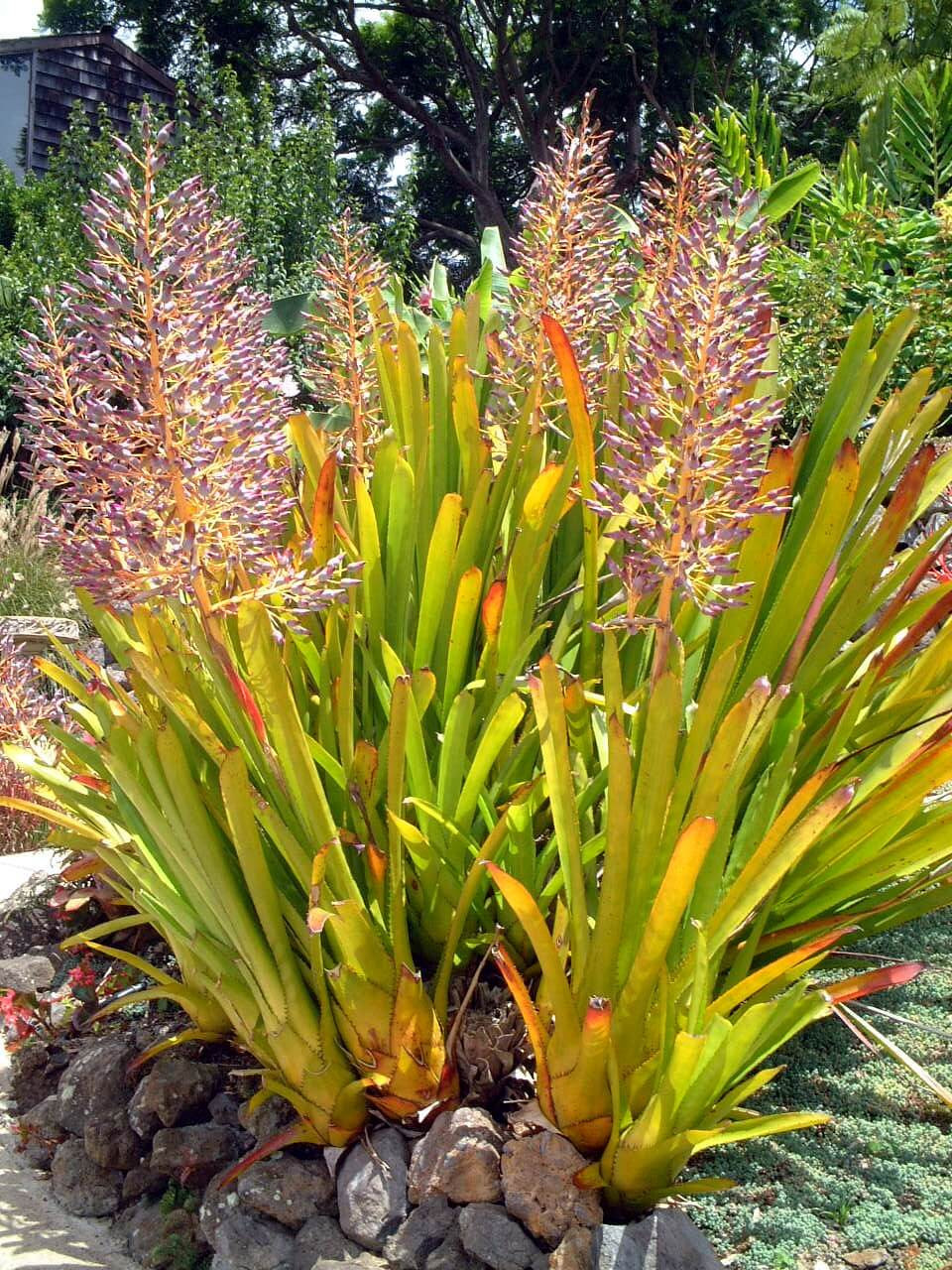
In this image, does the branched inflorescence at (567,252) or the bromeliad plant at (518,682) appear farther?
the branched inflorescence at (567,252)

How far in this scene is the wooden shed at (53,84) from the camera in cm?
1866

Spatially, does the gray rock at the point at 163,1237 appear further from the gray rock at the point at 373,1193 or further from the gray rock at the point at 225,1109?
the gray rock at the point at 373,1193

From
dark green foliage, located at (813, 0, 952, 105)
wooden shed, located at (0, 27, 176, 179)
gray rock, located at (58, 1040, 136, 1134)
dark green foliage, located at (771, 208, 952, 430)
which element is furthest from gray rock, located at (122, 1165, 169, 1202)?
dark green foliage, located at (813, 0, 952, 105)

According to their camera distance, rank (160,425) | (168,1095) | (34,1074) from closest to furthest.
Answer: (160,425), (168,1095), (34,1074)

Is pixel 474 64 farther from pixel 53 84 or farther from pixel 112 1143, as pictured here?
pixel 112 1143

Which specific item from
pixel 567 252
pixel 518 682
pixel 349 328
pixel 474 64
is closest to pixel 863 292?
pixel 567 252

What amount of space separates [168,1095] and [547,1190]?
0.89 meters

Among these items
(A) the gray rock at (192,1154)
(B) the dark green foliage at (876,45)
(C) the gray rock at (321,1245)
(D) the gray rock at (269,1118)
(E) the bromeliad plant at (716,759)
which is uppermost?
(B) the dark green foliage at (876,45)

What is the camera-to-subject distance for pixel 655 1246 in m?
1.76

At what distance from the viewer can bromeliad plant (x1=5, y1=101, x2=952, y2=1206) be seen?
171cm

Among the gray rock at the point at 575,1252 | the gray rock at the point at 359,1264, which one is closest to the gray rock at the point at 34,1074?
the gray rock at the point at 359,1264

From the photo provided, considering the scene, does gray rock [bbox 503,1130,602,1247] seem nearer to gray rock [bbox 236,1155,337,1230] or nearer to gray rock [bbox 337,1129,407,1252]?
gray rock [bbox 337,1129,407,1252]

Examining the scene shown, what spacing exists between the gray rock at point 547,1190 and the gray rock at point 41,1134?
3.88 ft

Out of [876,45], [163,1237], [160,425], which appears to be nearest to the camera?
[160,425]
